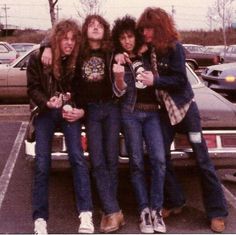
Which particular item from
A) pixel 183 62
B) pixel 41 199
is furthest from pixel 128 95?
pixel 41 199

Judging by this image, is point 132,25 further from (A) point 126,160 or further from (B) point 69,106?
(A) point 126,160

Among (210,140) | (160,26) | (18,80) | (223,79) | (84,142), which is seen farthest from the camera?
(223,79)

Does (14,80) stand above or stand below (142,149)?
below

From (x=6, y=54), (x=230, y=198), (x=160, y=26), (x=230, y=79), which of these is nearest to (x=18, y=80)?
(x=230, y=79)

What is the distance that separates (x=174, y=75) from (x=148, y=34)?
386 mm

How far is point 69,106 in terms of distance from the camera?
4.55 metres

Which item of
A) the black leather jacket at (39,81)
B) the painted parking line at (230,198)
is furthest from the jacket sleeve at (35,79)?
the painted parking line at (230,198)

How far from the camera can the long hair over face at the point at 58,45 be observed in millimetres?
4547

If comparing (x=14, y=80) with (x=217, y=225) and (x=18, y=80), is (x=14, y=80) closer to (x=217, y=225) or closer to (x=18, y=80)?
(x=18, y=80)

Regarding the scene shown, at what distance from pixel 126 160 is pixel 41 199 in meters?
0.83

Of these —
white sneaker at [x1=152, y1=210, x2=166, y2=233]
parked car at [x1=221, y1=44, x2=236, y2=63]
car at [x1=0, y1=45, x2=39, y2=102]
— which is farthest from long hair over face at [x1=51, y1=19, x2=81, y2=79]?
parked car at [x1=221, y1=44, x2=236, y2=63]

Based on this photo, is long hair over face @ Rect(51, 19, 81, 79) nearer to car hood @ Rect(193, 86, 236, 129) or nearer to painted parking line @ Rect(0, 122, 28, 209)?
car hood @ Rect(193, 86, 236, 129)

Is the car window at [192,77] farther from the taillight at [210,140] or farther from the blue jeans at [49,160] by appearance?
the blue jeans at [49,160]

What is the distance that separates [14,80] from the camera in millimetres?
12156
